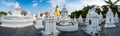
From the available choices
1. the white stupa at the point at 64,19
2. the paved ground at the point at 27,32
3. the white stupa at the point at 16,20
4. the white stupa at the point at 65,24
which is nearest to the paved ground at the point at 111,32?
the paved ground at the point at 27,32

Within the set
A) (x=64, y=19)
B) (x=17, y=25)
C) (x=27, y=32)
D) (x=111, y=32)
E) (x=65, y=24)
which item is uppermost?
(x=64, y=19)

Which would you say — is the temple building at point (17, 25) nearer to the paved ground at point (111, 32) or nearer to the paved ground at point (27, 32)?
the paved ground at point (27, 32)

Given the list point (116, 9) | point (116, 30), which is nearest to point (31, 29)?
point (116, 30)

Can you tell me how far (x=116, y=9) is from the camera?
3438cm

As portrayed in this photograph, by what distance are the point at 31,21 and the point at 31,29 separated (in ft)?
4.26

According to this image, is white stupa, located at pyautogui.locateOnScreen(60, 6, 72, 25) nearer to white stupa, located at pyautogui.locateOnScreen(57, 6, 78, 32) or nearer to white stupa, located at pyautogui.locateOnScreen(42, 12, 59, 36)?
white stupa, located at pyautogui.locateOnScreen(57, 6, 78, 32)

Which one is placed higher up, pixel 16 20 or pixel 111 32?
pixel 16 20

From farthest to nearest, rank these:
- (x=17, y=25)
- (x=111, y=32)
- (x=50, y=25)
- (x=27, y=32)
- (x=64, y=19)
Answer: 1. (x=64, y=19)
2. (x=17, y=25)
3. (x=111, y=32)
4. (x=27, y=32)
5. (x=50, y=25)

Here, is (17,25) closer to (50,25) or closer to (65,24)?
(50,25)

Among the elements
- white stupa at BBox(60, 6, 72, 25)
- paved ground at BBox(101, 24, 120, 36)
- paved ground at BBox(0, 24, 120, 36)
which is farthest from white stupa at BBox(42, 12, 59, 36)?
white stupa at BBox(60, 6, 72, 25)

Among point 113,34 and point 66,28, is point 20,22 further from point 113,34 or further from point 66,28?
point 113,34

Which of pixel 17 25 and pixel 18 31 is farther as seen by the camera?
pixel 17 25

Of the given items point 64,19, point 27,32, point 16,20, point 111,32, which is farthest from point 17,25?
point 111,32

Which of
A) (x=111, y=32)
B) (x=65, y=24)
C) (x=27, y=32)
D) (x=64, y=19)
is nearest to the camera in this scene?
(x=27, y=32)
